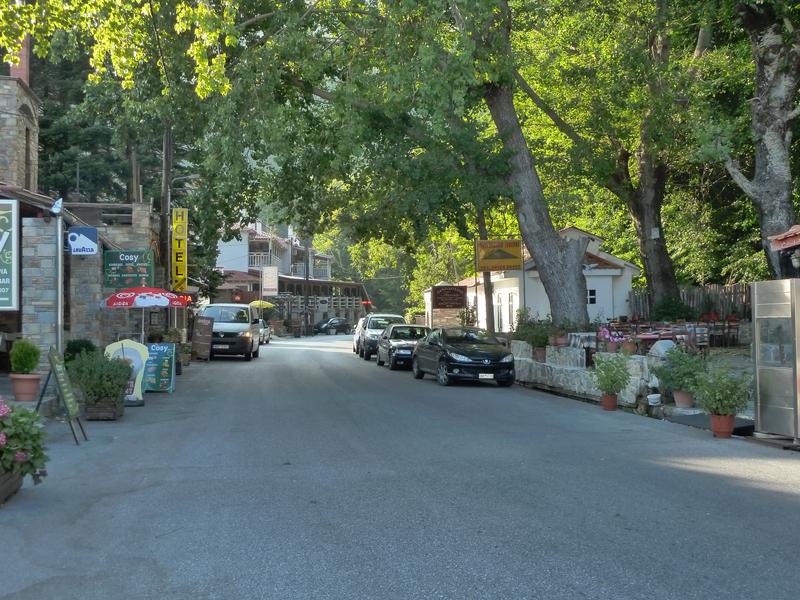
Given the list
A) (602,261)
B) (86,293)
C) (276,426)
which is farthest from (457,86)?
(602,261)

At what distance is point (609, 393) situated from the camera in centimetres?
1541

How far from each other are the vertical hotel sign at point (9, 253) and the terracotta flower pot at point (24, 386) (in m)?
1.35

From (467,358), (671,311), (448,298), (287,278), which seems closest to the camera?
(467,358)

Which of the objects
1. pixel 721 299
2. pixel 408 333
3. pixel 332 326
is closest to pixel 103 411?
pixel 408 333

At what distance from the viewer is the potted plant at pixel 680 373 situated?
13.7 meters

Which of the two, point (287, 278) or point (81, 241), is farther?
point (287, 278)

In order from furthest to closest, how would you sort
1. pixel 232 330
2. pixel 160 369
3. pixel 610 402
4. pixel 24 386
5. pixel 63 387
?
pixel 232 330 < pixel 160 369 < pixel 610 402 < pixel 24 386 < pixel 63 387

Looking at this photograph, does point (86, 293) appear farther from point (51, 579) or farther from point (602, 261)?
point (602, 261)

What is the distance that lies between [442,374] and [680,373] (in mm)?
7582

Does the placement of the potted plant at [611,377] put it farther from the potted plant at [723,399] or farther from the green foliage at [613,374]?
the potted plant at [723,399]

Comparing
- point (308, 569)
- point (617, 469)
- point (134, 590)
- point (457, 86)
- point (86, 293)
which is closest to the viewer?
point (134, 590)

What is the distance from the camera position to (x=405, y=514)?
6.99 m

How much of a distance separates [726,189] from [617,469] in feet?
79.9

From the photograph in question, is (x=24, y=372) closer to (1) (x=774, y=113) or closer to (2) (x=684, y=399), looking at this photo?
(2) (x=684, y=399)
